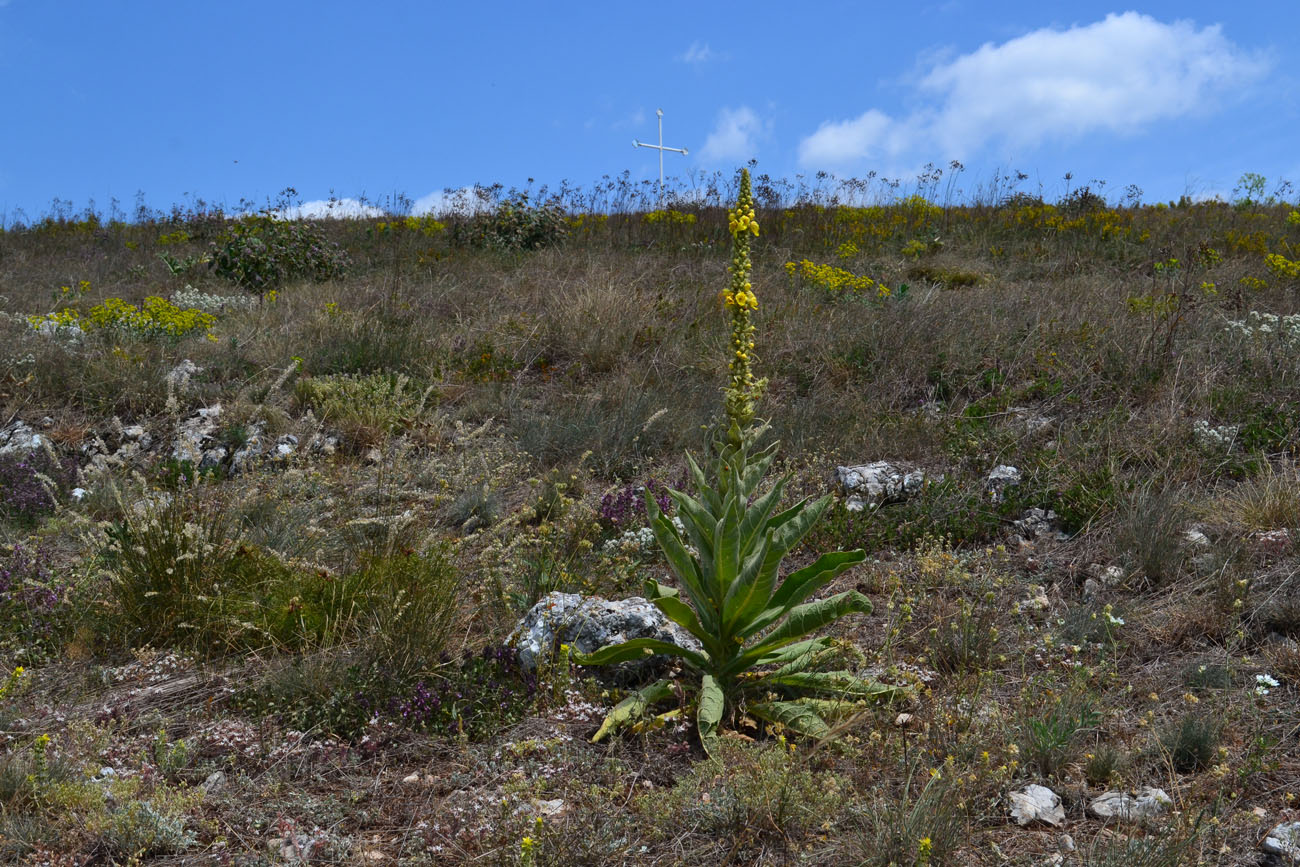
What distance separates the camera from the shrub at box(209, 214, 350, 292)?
11281 mm

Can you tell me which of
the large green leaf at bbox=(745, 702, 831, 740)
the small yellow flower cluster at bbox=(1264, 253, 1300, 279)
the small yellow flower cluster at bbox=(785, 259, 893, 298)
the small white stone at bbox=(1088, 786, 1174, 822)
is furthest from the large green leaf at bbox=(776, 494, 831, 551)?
the small yellow flower cluster at bbox=(1264, 253, 1300, 279)

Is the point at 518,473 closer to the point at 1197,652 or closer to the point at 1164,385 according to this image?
the point at 1197,652

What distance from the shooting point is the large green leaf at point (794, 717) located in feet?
10.8

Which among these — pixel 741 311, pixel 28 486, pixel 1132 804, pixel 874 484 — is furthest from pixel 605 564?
pixel 28 486

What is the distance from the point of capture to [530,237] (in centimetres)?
1296

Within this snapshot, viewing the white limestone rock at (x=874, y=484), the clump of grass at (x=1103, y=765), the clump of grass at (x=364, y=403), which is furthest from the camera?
the clump of grass at (x=364, y=403)

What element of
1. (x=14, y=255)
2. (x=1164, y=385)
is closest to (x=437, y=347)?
(x=1164, y=385)

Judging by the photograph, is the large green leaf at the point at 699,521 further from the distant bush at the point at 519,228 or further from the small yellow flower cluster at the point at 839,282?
the distant bush at the point at 519,228

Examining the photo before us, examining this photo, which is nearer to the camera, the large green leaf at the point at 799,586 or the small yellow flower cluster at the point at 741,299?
the small yellow flower cluster at the point at 741,299

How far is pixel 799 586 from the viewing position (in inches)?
139

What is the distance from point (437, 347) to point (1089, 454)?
567 cm

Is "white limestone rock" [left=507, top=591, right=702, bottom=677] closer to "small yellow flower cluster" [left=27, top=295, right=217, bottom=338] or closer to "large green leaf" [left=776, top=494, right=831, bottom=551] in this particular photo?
"large green leaf" [left=776, top=494, right=831, bottom=551]

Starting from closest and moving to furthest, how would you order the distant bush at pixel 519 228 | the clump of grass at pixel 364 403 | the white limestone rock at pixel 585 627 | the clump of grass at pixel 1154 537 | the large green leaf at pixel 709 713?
the large green leaf at pixel 709 713 → the white limestone rock at pixel 585 627 → the clump of grass at pixel 1154 537 → the clump of grass at pixel 364 403 → the distant bush at pixel 519 228

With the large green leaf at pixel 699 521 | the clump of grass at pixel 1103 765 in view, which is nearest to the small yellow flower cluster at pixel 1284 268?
the clump of grass at pixel 1103 765
